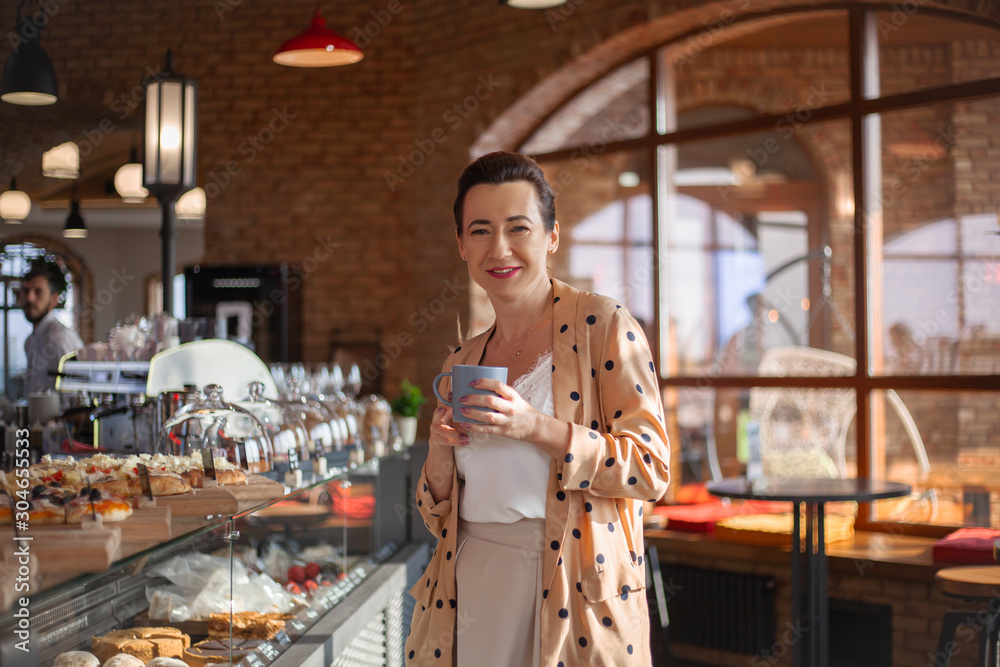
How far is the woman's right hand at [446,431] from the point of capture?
163cm

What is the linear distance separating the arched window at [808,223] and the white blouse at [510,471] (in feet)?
10.3

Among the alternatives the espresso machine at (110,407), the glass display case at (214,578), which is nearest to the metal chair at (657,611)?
the glass display case at (214,578)

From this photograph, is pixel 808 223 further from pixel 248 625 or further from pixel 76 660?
pixel 76 660

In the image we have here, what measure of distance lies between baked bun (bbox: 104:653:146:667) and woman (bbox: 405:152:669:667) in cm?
62

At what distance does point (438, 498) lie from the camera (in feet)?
5.82

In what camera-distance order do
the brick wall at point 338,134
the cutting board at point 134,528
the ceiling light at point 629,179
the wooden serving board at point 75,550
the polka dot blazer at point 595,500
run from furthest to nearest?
the brick wall at point 338,134
the ceiling light at point 629,179
the polka dot blazer at point 595,500
the cutting board at point 134,528
the wooden serving board at point 75,550

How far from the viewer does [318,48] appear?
189 inches

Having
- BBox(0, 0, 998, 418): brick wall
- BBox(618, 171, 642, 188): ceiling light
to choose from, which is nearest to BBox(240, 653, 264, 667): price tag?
BBox(0, 0, 998, 418): brick wall

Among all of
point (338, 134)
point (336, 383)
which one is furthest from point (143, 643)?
point (338, 134)

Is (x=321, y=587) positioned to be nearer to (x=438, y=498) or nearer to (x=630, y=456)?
(x=438, y=498)

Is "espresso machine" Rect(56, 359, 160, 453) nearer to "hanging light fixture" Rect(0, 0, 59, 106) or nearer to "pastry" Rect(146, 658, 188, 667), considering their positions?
"pastry" Rect(146, 658, 188, 667)

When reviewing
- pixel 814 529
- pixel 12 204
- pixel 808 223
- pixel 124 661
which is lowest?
pixel 814 529

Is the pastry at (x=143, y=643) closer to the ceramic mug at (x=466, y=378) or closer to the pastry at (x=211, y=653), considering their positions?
the pastry at (x=211, y=653)

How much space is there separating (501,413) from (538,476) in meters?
0.22
